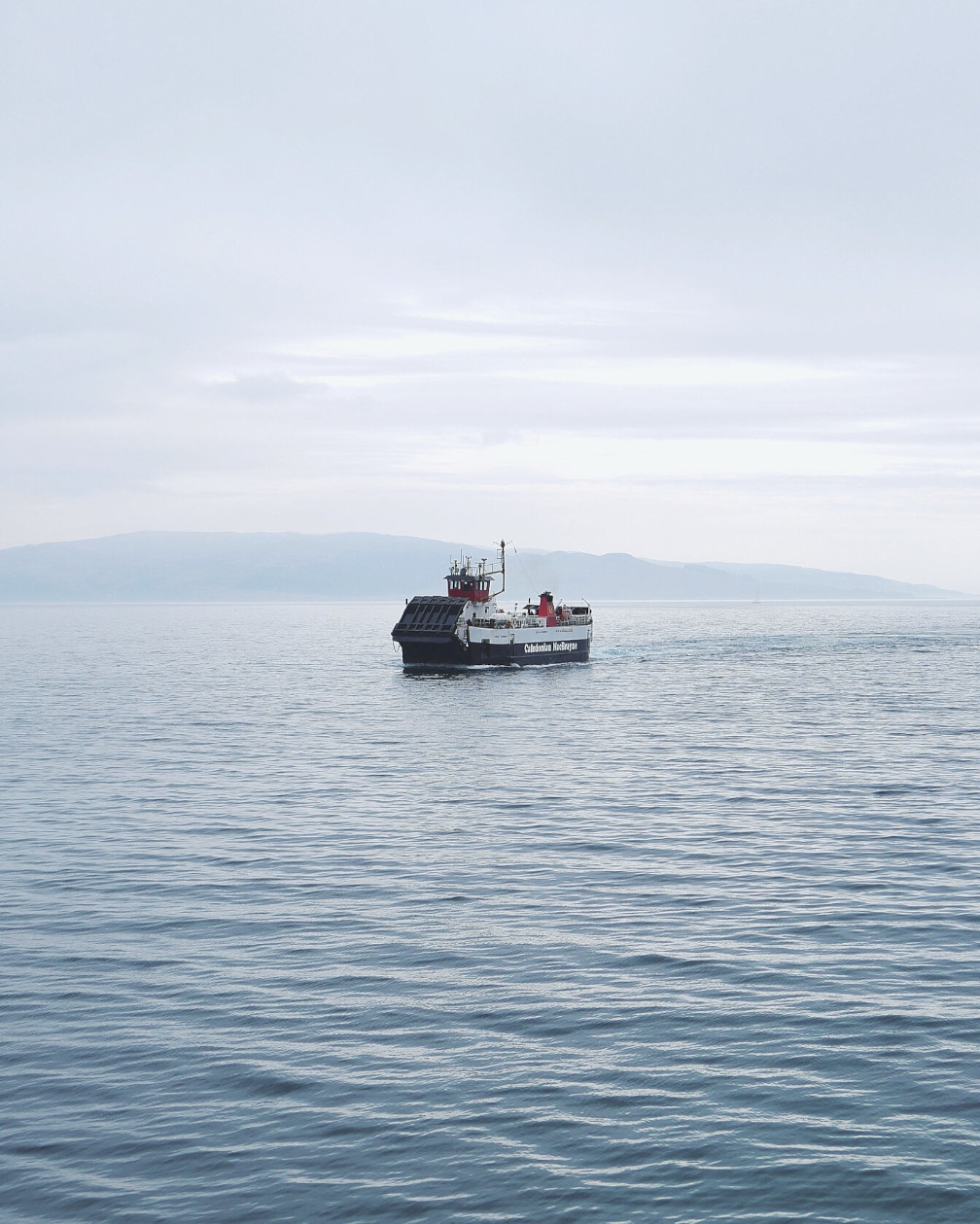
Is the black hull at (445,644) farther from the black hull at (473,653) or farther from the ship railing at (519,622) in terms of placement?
the ship railing at (519,622)

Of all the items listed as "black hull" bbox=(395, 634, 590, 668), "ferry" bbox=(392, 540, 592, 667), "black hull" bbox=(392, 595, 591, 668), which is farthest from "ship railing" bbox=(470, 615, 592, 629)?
"black hull" bbox=(395, 634, 590, 668)

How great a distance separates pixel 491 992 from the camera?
1912 cm

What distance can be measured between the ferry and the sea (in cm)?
5365

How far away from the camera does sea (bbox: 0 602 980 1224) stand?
1329 cm

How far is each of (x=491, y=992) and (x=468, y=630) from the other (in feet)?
269

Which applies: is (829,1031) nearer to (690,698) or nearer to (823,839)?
(823,839)

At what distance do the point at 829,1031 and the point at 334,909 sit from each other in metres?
11.4

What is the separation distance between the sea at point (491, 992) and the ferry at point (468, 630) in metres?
53.7

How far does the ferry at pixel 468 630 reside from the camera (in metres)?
101

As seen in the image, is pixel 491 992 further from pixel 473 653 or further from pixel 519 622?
pixel 519 622

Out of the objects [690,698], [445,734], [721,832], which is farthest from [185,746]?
[690,698]

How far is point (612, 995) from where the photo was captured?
1881cm

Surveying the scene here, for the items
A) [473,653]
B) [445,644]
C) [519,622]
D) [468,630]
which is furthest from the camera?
[519,622]

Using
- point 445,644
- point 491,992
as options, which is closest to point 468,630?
point 445,644
